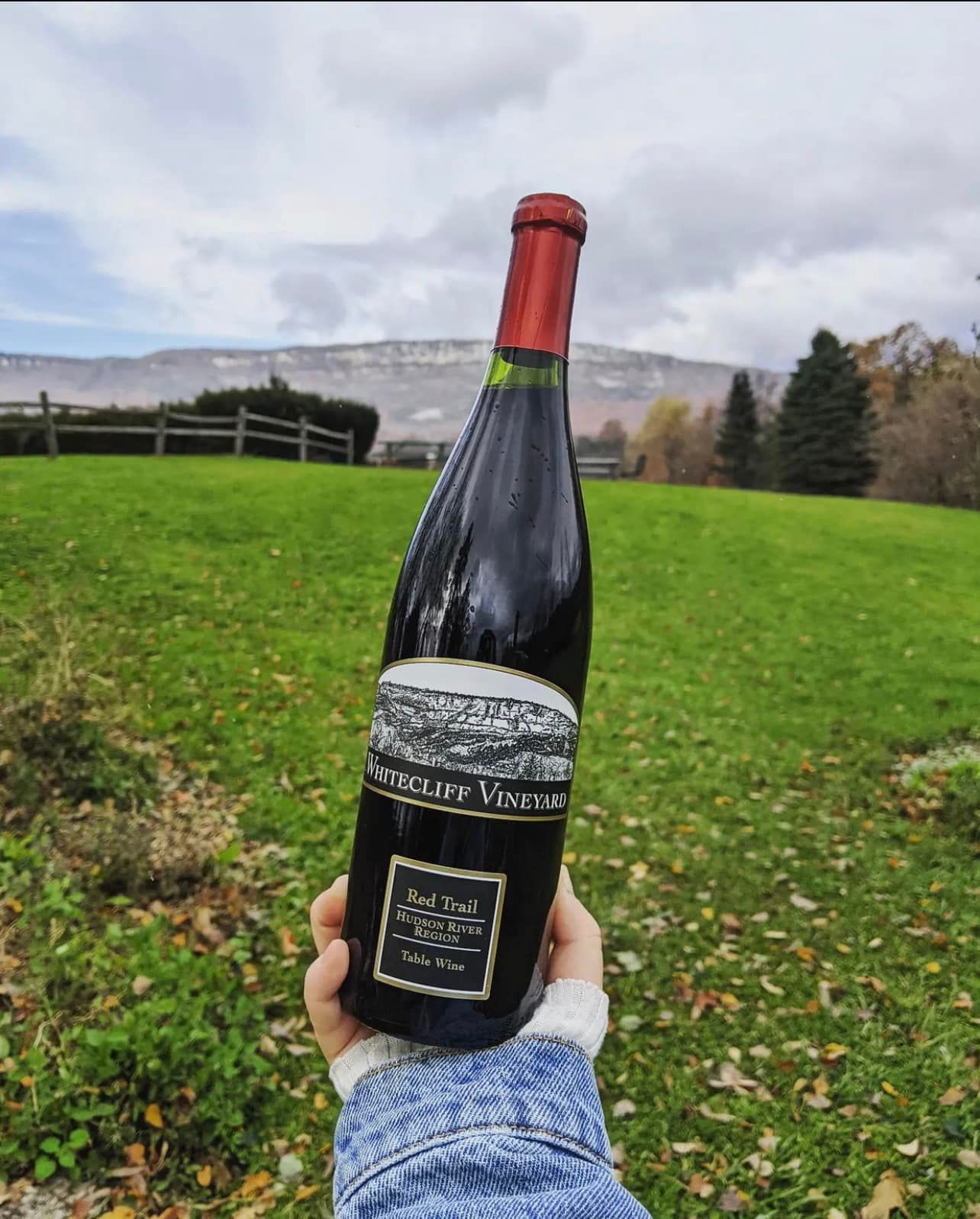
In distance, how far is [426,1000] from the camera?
4.12ft

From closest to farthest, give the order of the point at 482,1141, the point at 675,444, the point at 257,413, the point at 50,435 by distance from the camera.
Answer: the point at 482,1141 < the point at 50,435 < the point at 675,444 < the point at 257,413

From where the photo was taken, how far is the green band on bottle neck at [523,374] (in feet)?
5.01

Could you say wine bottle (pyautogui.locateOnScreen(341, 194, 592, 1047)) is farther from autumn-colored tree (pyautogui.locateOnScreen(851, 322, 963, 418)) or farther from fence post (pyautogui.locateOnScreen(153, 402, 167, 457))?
fence post (pyautogui.locateOnScreen(153, 402, 167, 457))

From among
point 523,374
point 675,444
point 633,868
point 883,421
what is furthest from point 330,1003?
point 675,444

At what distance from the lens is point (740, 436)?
26.7 ft

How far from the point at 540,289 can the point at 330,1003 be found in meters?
1.10

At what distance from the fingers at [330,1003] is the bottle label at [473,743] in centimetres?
24

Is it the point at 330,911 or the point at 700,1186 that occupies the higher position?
the point at 330,911

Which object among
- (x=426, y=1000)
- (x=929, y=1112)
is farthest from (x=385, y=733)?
(x=929, y=1112)

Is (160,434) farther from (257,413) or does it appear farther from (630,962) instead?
(630,962)

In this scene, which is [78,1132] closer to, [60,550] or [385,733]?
[385,733]

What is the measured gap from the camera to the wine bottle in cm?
125

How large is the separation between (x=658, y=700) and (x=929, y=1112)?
11.5 feet

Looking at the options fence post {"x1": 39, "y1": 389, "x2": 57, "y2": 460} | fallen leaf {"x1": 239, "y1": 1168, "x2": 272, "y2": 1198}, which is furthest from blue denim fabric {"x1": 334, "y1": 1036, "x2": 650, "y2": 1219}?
fence post {"x1": 39, "y1": 389, "x2": 57, "y2": 460}
